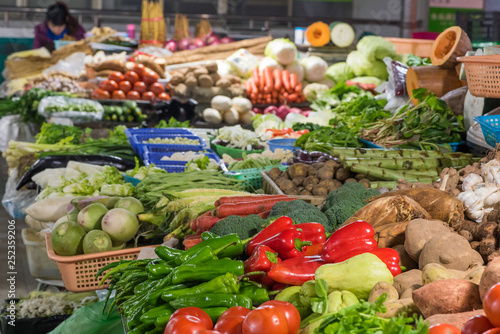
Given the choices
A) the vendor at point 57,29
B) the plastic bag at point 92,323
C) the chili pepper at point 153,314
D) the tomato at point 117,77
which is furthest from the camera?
the vendor at point 57,29

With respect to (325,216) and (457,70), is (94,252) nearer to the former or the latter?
(325,216)

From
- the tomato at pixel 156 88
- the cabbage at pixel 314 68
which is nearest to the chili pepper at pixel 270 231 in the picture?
the tomato at pixel 156 88

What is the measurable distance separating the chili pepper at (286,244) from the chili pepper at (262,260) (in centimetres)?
3

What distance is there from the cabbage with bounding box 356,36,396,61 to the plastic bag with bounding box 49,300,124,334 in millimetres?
7116

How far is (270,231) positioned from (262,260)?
24cm

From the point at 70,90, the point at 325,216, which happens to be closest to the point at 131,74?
the point at 70,90

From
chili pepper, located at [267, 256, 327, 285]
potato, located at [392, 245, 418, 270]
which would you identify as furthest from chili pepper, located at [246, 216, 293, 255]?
potato, located at [392, 245, 418, 270]

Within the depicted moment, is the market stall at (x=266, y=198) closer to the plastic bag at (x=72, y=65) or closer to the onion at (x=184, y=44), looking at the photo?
the plastic bag at (x=72, y=65)

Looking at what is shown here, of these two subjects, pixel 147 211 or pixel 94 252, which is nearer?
pixel 94 252

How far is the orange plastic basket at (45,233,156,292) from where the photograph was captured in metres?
3.15

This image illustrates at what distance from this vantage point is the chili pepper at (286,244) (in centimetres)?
221

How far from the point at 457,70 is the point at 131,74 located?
16.7ft

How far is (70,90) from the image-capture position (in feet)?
29.0

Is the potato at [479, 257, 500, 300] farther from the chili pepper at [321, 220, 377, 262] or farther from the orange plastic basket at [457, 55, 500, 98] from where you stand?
the orange plastic basket at [457, 55, 500, 98]
